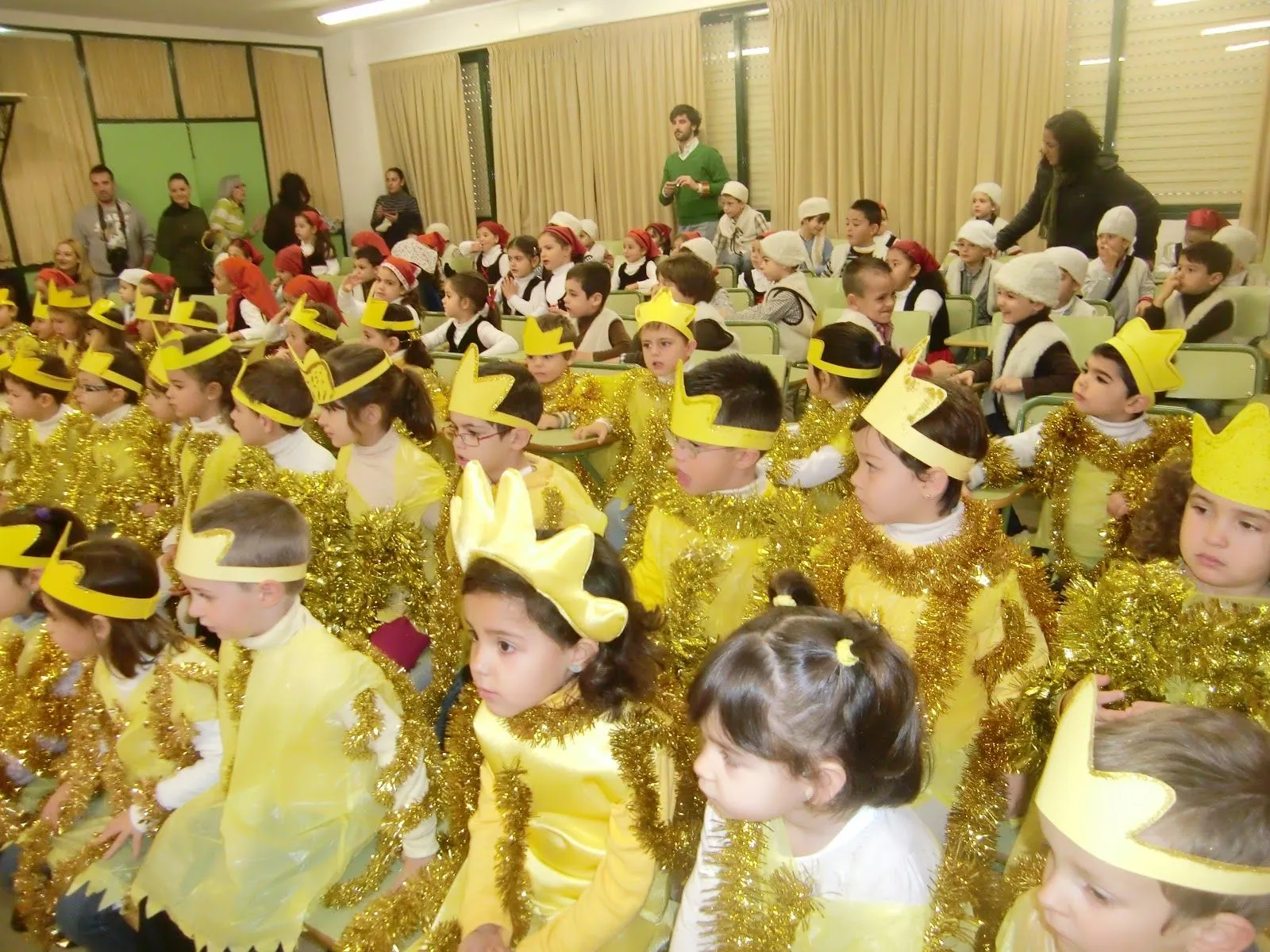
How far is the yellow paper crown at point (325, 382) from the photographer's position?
2721 mm

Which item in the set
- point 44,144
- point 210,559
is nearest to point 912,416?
point 210,559

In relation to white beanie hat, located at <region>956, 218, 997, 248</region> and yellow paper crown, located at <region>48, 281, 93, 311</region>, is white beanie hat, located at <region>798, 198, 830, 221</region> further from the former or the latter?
yellow paper crown, located at <region>48, 281, 93, 311</region>

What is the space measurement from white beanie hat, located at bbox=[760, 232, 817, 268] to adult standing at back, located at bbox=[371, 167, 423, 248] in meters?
6.11

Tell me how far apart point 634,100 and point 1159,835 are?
9372 millimetres

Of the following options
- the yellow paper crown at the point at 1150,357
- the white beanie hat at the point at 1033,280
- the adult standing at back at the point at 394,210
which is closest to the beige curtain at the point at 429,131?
the adult standing at back at the point at 394,210

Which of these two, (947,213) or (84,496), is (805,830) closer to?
(84,496)

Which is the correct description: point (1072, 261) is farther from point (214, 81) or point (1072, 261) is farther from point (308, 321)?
point (214, 81)

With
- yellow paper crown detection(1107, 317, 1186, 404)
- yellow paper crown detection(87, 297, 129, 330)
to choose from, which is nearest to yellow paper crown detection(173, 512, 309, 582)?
yellow paper crown detection(1107, 317, 1186, 404)

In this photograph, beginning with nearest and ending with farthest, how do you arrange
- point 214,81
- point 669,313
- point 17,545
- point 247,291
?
point 17,545 < point 669,313 < point 247,291 < point 214,81

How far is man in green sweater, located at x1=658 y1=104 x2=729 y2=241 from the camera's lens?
8172 mm

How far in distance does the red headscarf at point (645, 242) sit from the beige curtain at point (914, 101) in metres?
2.25

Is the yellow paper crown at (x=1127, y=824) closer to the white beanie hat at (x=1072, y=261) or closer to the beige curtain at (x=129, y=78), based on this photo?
the white beanie hat at (x=1072, y=261)

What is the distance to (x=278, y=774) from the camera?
175 centimetres

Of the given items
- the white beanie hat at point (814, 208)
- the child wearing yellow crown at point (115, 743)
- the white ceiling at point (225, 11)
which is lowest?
the child wearing yellow crown at point (115, 743)
